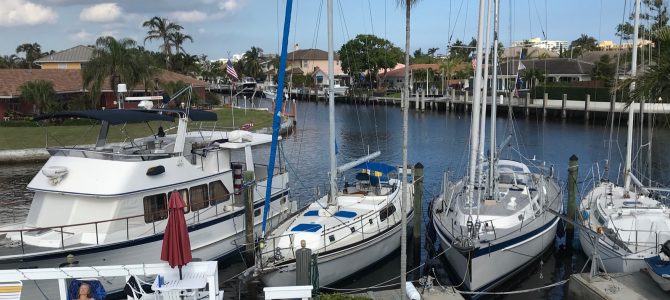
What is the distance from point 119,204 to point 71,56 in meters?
74.5

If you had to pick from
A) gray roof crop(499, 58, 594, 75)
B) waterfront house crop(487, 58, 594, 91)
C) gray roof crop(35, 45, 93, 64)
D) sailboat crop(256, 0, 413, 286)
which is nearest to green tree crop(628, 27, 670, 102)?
sailboat crop(256, 0, 413, 286)

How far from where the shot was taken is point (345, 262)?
1686 cm

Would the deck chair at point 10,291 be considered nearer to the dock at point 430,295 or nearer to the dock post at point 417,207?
the dock at point 430,295

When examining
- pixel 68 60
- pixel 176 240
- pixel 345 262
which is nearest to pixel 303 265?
pixel 345 262

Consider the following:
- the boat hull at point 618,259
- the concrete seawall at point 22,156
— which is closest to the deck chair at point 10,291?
the boat hull at point 618,259

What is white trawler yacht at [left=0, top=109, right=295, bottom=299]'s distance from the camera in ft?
50.0

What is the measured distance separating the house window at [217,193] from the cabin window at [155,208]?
6.65 ft

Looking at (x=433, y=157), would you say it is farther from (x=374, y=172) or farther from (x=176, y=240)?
(x=176, y=240)

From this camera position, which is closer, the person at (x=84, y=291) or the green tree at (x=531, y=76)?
Result: the person at (x=84, y=291)

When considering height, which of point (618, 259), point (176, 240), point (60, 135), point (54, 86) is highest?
point (54, 86)

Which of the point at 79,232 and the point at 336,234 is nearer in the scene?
the point at 79,232

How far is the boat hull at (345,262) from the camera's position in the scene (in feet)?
50.4

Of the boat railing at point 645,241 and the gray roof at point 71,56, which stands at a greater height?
the gray roof at point 71,56

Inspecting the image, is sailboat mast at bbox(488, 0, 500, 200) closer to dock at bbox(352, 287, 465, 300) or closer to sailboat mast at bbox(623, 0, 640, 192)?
sailboat mast at bbox(623, 0, 640, 192)
